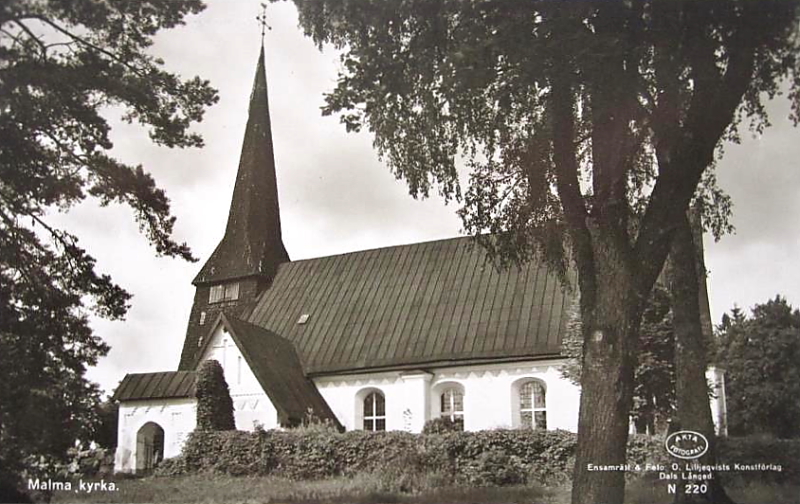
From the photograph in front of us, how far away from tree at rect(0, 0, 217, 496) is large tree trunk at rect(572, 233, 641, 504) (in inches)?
139

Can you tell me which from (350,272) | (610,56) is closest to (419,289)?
(350,272)

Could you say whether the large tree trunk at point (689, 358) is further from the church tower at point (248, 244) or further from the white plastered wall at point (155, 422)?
the white plastered wall at point (155, 422)

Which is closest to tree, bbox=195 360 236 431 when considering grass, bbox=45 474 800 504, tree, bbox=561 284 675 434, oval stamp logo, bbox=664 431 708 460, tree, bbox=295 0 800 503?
grass, bbox=45 474 800 504

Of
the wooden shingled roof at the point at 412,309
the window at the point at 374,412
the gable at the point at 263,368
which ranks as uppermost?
the wooden shingled roof at the point at 412,309

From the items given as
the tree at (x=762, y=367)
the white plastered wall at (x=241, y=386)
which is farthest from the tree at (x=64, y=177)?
the tree at (x=762, y=367)

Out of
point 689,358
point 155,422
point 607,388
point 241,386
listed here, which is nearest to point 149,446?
point 155,422

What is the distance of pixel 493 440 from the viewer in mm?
9312

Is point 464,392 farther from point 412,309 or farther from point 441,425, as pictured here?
point 412,309

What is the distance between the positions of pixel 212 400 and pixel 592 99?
22.4 feet

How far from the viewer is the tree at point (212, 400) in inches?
417

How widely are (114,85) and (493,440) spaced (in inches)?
214

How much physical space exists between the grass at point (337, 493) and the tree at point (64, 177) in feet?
2.41

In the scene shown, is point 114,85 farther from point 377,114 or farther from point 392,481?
point 392,481

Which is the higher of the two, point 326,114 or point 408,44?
point 408,44
